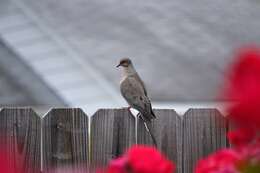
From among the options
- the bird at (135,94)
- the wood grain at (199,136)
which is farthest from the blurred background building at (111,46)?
the wood grain at (199,136)

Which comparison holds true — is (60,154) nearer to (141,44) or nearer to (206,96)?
(206,96)

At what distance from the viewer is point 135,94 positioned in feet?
11.5

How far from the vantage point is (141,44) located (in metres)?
8.44

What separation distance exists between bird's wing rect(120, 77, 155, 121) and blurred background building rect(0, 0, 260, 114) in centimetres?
277

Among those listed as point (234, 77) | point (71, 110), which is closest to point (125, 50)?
point (71, 110)

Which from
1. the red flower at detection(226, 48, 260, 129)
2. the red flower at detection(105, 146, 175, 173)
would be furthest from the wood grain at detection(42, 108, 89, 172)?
the red flower at detection(226, 48, 260, 129)

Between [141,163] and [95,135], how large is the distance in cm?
236

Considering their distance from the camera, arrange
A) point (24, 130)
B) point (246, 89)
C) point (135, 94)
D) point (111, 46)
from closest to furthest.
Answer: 1. point (246, 89)
2. point (24, 130)
3. point (135, 94)
4. point (111, 46)

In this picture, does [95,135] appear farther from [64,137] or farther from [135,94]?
[135,94]

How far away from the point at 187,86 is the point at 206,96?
561 millimetres

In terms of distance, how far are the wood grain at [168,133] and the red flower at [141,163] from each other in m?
2.32

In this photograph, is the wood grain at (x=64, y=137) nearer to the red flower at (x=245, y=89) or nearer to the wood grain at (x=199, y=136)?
the wood grain at (x=199, y=136)

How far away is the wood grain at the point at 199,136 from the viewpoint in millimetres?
2896

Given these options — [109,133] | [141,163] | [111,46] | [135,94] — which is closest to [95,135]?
[109,133]
